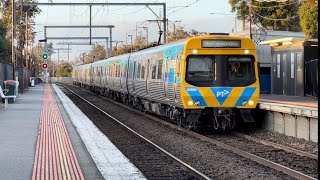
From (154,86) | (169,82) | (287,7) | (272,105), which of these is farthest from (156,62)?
(287,7)

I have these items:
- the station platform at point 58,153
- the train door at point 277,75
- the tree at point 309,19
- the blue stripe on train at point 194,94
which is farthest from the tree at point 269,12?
the blue stripe on train at point 194,94

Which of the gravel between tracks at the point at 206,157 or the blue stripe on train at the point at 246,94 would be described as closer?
the gravel between tracks at the point at 206,157

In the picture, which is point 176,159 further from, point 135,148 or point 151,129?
point 151,129

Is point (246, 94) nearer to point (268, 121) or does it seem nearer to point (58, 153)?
point (268, 121)

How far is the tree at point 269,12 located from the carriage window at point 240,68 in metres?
42.5

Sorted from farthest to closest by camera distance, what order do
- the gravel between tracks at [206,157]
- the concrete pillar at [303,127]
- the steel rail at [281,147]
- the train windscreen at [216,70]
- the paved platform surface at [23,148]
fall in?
the train windscreen at [216,70], the concrete pillar at [303,127], the steel rail at [281,147], the gravel between tracks at [206,157], the paved platform surface at [23,148]

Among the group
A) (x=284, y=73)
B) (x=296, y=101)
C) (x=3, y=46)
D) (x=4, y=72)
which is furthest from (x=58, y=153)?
Result: (x=3, y=46)

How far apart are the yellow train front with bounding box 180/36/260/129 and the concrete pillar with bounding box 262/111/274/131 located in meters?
1.09

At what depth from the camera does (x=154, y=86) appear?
21047 mm

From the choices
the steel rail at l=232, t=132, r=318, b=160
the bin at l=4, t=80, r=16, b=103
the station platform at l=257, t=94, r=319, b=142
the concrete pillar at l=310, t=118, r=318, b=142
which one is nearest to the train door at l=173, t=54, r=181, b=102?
the steel rail at l=232, t=132, r=318, b=160

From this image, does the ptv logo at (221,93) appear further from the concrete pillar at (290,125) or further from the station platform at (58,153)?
the station platform at (58,153)

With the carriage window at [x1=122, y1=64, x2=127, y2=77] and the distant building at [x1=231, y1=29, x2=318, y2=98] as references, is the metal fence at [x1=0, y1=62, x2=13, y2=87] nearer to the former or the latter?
the carriage window at [x1=122, y1=64, x2=127, y2=77]

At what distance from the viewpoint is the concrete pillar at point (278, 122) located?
16.9 meters

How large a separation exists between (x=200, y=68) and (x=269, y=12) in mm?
45599
